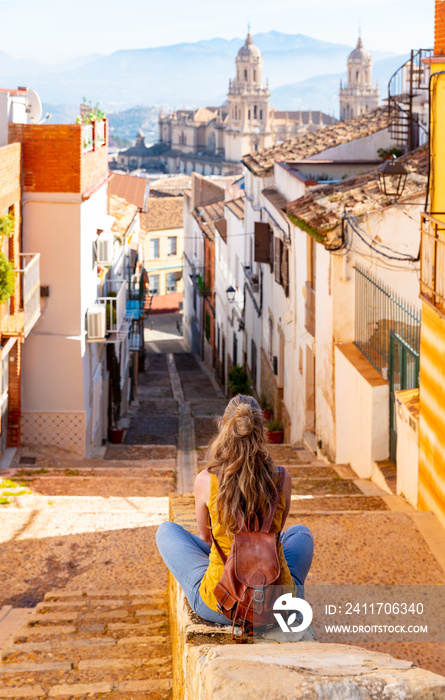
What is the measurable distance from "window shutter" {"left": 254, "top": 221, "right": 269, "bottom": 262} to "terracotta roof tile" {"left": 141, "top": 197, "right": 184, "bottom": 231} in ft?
158

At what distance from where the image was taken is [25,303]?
15531 millimetres

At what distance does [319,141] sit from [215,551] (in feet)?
66.0

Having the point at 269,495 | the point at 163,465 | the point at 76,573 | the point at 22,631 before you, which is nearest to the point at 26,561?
the point at 76,573

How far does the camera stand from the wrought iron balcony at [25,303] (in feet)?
50.7

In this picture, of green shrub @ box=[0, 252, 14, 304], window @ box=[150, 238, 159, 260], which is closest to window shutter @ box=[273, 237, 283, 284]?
green shrub @ box=[0, 252, 14, 304]

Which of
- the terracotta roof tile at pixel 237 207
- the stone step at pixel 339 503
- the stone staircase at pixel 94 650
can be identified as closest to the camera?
the stone staircase at pixel 94 650

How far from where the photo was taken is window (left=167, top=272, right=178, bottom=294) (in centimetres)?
7812

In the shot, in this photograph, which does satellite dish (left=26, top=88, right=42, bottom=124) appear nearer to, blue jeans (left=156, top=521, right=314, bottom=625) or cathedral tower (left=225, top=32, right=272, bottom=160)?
blue jeans (left=156, top=521, right=314, bottom=625)

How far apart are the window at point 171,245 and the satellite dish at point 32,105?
181ft

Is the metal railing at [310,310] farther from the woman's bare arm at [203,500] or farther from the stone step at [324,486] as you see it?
the woman's bare arm at [203,500]

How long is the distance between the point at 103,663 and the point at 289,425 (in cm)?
1453

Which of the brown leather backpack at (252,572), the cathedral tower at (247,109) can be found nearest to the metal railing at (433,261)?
the brown leather backpack at (252,572)

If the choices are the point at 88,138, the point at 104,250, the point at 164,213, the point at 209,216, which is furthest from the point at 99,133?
the point at 164,213

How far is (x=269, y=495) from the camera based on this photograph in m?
4.04
